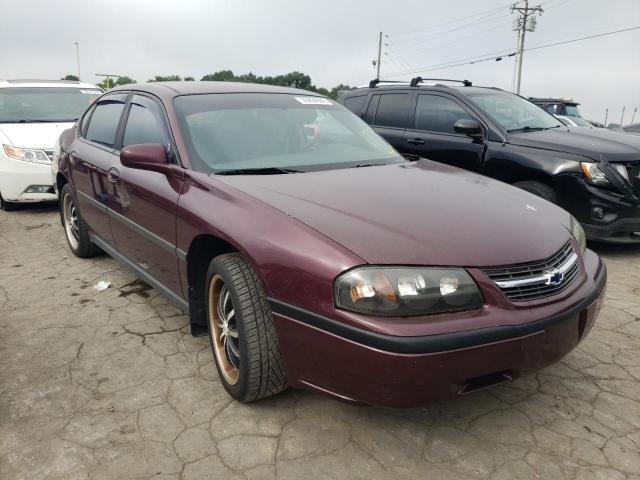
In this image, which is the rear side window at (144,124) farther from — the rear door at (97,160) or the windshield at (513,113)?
the windshield at (513,113)

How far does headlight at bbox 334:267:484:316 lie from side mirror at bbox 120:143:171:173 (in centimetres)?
139

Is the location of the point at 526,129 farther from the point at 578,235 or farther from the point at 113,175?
the point at 113,175

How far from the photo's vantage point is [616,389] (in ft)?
8.65

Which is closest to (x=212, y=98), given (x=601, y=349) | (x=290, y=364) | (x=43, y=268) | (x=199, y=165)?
(x=199, y=165)

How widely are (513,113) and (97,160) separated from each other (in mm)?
4313

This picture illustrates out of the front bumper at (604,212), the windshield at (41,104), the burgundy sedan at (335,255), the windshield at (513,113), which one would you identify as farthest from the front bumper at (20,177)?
the front bumper at (604,212)

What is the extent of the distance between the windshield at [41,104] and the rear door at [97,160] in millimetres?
2988

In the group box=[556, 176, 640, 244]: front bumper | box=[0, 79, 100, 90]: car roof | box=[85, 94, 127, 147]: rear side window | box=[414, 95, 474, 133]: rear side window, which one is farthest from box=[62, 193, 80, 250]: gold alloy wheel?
box=[556, 176, 640, 244]: front bumper

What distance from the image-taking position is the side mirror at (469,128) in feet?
17.4

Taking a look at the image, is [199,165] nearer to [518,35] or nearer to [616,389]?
[616,389]

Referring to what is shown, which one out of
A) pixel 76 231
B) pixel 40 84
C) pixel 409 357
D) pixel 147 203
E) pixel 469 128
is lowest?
pixel 76 231

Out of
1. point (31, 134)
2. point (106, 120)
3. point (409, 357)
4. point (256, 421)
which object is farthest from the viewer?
point (31, 134)

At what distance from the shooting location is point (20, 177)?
6211mm

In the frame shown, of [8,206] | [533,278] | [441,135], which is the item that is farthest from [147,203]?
[8,206]
